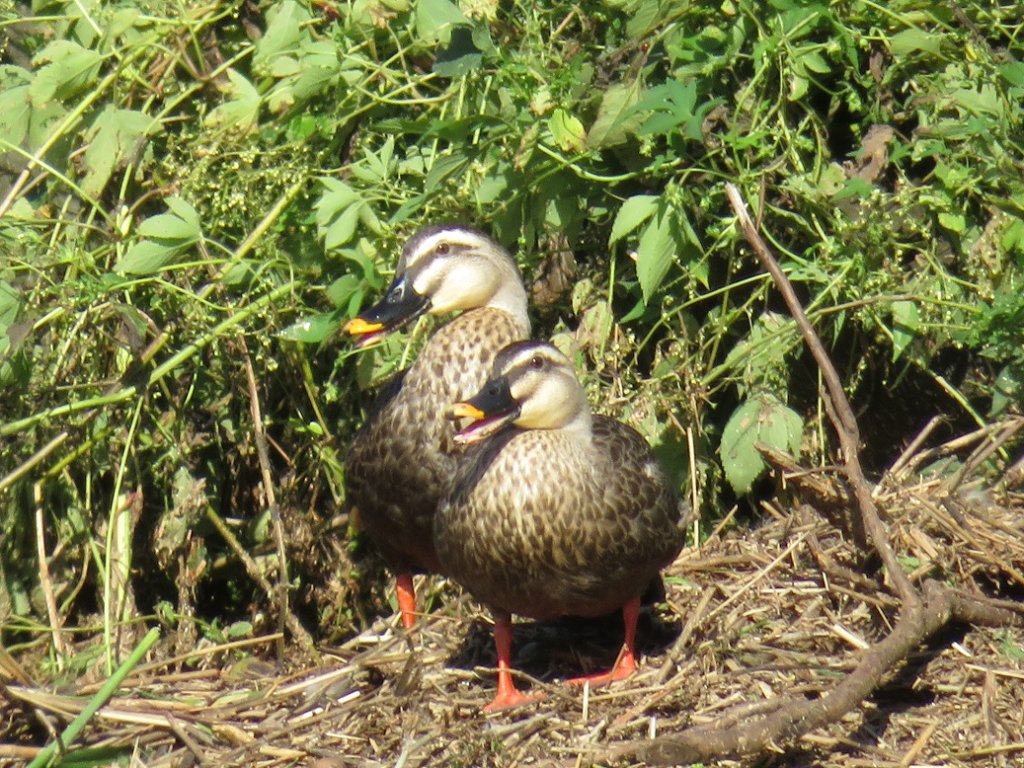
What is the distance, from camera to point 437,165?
5344mm

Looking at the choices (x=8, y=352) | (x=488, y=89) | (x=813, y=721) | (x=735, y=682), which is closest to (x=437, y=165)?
(x=488, y=89)

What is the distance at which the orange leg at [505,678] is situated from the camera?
459 centimetres

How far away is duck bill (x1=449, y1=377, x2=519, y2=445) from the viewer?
4554 mm

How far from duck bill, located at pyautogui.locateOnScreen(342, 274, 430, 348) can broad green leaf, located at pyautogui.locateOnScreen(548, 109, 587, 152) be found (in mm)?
645

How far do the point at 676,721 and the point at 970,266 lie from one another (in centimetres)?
182

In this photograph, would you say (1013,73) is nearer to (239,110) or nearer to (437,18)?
(437,18)

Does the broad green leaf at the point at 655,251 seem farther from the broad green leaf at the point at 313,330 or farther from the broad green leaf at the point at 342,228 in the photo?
the broad green leaf at the point at 313,330

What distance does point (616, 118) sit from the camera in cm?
526

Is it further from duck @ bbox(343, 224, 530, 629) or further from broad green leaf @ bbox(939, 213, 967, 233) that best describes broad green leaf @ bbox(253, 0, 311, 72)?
broad green leaf @ bbox(939, 213, 967, 233)

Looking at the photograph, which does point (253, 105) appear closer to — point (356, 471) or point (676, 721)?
point (356, 471)

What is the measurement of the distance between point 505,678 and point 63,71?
8.30 ft

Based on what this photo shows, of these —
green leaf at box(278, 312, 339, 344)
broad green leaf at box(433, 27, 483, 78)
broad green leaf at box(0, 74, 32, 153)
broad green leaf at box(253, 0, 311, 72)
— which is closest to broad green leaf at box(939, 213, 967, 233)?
broad green leaf at box(433, 27, 483, 78)

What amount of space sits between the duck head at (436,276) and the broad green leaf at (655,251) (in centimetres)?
52

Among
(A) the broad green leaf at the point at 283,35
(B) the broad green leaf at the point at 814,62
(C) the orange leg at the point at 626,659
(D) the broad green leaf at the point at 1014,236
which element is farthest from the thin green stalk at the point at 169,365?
(D) the broad green leaf at the point at 1014,236
